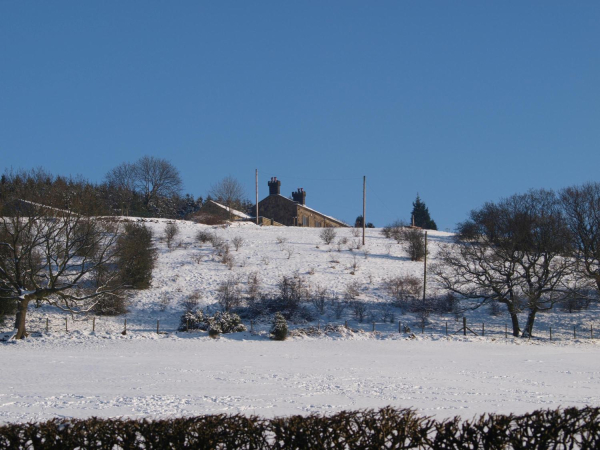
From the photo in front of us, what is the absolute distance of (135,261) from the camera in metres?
37.7

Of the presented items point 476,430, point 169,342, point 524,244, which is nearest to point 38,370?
point 169,342

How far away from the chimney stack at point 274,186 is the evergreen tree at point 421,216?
29.6 meters

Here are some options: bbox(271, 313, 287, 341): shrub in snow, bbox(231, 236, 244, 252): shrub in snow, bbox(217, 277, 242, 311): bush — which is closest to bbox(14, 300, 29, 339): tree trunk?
bbox(217, 277, 242, 311): bush

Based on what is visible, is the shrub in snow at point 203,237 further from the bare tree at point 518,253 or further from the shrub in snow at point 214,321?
the bare tree at point 518,253

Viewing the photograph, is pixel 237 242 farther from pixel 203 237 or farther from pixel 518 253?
pixel 518 253

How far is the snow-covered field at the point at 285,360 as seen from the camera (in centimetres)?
1235

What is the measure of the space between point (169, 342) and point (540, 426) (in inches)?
938

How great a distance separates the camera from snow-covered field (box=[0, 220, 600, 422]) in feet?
40.5

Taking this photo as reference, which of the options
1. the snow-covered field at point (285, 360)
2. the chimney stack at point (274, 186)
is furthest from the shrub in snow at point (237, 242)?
the chimney stack at point (274, 186)

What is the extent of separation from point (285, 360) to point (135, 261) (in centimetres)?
1927

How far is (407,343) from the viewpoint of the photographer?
29.4 metres

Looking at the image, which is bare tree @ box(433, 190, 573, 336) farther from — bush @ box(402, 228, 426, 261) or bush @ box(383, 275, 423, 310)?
bush @ box(402, 228, 426, 261)

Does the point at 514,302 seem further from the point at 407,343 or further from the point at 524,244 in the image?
the point at 407,343

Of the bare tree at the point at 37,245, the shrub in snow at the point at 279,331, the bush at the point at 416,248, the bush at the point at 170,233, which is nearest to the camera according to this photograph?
the bare tree at the point at 37,245
